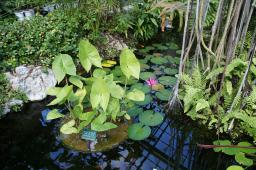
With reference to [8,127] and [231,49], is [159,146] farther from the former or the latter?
[8,127]

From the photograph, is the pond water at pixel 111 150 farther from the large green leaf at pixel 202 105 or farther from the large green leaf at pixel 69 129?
the large green leaf at pixel 202 105

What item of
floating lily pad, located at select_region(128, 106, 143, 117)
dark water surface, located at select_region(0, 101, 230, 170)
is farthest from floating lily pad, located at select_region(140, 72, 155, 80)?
dark water surface, located at select_region(0, 101, 230, 170)

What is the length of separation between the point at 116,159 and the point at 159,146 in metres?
0.45

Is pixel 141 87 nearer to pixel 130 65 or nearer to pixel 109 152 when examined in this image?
pixel 130 65

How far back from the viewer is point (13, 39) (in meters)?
3.44

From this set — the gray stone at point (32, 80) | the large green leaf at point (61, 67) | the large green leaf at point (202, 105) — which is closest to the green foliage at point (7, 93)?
the gray stone at point (32, 80)

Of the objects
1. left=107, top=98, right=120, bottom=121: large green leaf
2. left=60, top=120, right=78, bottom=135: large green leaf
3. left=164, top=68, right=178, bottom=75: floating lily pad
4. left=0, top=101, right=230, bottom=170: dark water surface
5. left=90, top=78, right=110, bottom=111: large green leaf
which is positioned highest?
left=90, top=78, right=110, bottom=111: large green leaf

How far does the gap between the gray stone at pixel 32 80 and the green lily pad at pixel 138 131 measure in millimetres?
1209

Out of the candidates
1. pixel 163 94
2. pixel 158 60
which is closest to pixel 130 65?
pixel 163 94

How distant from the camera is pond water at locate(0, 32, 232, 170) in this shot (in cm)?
252

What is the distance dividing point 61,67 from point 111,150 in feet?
2.93

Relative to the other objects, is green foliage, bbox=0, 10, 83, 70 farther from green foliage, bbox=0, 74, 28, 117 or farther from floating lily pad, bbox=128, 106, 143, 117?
floating lily pad, bbox=128, 106, 143, 117

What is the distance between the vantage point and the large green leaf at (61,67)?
97.1 inches

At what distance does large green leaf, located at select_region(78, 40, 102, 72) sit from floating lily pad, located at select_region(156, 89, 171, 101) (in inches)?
39.5
